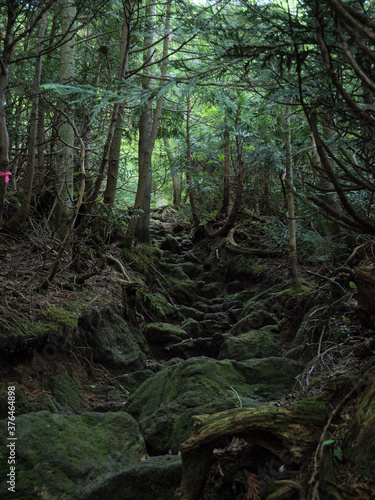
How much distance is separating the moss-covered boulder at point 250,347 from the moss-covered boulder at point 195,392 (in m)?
1.00

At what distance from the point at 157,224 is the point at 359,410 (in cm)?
1575

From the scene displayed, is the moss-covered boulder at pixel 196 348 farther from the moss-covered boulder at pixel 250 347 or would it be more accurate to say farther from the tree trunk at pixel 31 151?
the tree trunk at pixel 31 151

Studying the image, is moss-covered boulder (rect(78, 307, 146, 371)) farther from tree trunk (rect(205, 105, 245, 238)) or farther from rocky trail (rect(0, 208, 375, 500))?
tree trunk (rect(205, 105, 245, 238))

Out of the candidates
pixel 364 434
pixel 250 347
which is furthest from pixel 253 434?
pixel 250 347

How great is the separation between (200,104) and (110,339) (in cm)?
611

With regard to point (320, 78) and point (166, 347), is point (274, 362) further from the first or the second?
point (320, 78)

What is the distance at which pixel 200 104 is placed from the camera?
9.05 m

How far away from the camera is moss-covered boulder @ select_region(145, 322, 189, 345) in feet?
23.7

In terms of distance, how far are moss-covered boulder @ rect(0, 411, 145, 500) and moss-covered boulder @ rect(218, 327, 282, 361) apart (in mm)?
2586

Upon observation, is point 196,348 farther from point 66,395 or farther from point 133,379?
point 66,395

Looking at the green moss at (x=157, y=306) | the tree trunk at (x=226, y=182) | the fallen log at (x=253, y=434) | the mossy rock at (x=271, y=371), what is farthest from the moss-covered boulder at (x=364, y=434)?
the tree trunk at (x=226, y=182)

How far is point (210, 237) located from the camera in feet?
44.1

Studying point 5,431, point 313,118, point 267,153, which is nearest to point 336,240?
point 267,153

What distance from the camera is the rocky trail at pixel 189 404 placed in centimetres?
236
